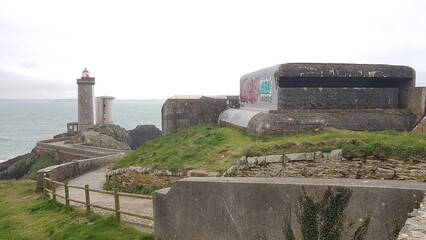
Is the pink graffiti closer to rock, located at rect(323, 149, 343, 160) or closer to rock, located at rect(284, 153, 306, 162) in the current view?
rock, located at rect(284, 153, 306, 162)

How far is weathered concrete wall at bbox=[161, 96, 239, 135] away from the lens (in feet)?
59.6

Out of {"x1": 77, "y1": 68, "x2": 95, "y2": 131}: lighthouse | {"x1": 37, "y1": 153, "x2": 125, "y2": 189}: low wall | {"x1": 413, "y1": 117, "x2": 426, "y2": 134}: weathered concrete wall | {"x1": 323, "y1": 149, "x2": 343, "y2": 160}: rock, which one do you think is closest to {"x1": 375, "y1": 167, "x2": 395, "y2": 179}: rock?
{"x1": 323, "y1": 149, "x2": 343, "y2": 160}: rock

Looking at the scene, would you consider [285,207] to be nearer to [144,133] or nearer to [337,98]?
[337,98]

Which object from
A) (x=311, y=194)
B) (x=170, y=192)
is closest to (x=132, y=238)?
(x=170, y=192)

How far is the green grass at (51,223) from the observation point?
8.00 meters

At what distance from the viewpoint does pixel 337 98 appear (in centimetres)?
1290

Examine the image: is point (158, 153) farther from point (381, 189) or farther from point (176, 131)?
point (381, 189)

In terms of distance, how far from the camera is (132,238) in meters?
7.49

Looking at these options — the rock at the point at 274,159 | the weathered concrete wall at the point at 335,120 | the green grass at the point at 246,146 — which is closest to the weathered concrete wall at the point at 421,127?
the weathered concrete wall at the point at 335,120

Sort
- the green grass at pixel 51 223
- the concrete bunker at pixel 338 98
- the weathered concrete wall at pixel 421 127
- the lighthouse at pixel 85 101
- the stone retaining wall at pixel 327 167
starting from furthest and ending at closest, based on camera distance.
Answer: the lighthouse at pixel 85 101 < the concrete bunker at pixel 338 98 < the weathered concrete wall at pixel 421 127 < the green grass at pixel 51 223 < the stone retaining wall at pixel 327 167

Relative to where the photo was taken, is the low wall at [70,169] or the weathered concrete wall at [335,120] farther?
the low wall at [70,169]

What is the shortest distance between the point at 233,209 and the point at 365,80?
10.1 meters

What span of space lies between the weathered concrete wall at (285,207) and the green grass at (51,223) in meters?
1.63

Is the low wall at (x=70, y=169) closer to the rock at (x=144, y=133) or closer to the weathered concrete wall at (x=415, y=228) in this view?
the weathered concrete wall at (x=415, y=228)
